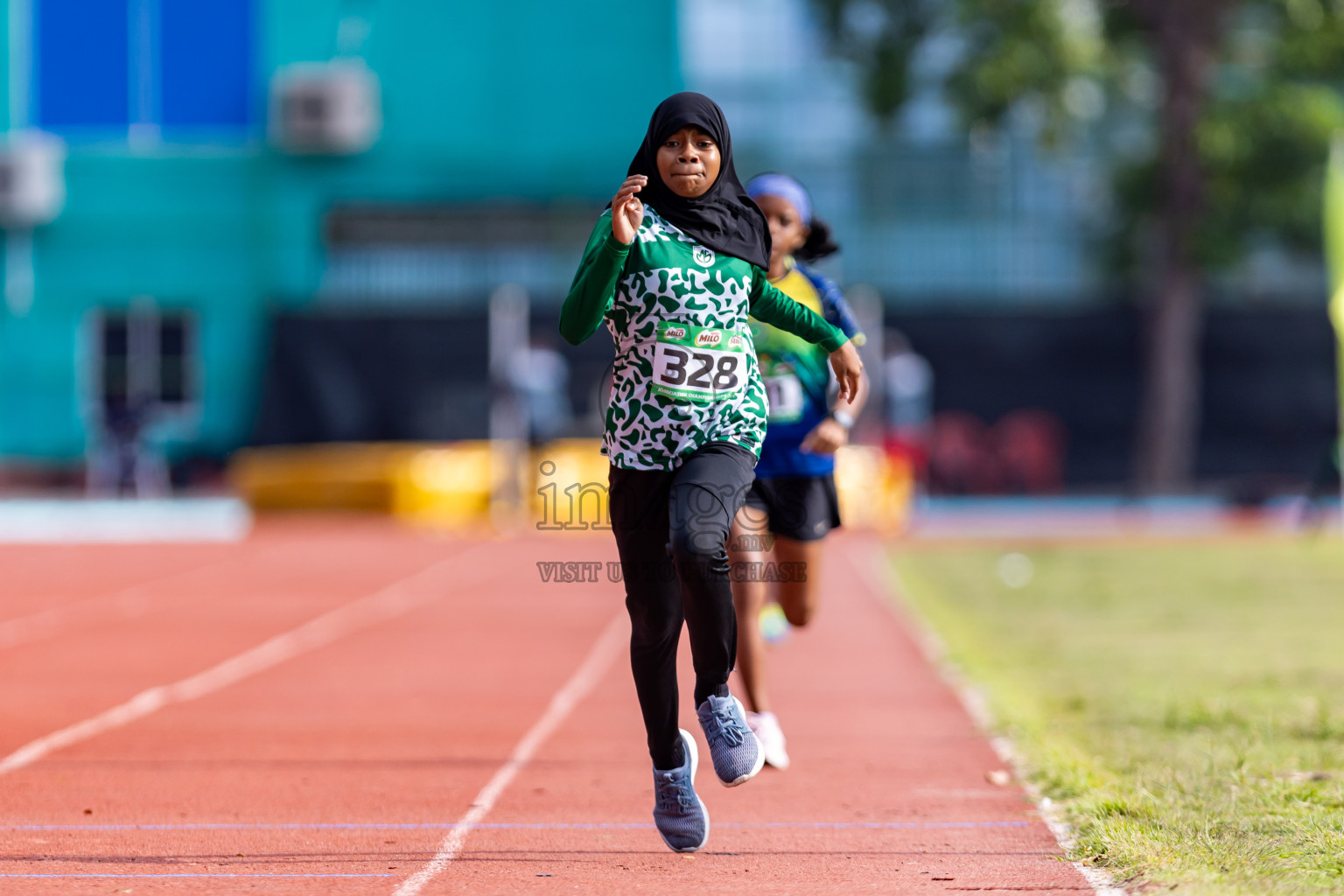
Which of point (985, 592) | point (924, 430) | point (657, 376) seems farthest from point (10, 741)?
point (924, 430)

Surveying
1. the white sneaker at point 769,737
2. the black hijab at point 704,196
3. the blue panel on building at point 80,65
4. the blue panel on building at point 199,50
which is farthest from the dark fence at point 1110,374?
the black hijab at point 704,196

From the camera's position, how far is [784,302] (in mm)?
4859

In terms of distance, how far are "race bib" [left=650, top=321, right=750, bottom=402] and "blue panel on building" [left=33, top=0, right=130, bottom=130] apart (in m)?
29.9

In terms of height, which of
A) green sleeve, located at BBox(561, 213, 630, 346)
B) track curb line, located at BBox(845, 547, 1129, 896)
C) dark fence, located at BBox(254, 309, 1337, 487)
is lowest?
dark fence, located at BBox(254, 309, 1337, 487)

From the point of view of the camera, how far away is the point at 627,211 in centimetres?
445

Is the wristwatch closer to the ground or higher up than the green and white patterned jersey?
closer to the ground

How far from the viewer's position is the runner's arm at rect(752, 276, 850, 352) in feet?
15.8

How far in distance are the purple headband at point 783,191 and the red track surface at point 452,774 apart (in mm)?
1932

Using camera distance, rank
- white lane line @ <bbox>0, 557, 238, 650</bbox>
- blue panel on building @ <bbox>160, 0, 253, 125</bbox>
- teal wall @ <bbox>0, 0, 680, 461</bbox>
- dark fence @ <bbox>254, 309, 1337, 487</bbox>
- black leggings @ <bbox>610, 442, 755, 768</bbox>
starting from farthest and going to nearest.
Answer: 1. blue panel on building @ <bbox>160, 0, 253, 125</bbox>
2. teal wall @ <bbox>0, 0, 680, 461</bbox>
3. dark fence @ <bbox>254, 309, 1337, 487</bbox>
4. white lane line @ <bbox>0, 557, 238, 650</bbox>
5. black leggings @ <bbox>610, 442, 755, 768</bbox>

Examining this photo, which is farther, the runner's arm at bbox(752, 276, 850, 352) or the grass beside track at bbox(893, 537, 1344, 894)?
the runner's arm at bbox(752, 276, 850, 352)

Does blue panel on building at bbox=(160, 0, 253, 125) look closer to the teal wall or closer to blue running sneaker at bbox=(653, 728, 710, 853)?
the teal wall

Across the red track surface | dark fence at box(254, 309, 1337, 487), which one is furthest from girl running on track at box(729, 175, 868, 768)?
dark fence at box(254, 309, 1337, 487)

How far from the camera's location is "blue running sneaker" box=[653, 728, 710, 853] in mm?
4605

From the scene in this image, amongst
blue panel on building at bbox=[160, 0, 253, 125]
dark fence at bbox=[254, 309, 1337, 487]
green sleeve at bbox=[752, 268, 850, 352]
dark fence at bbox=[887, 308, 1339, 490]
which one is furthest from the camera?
blue panel on building at bbox=[160, 0, 253, 125]
